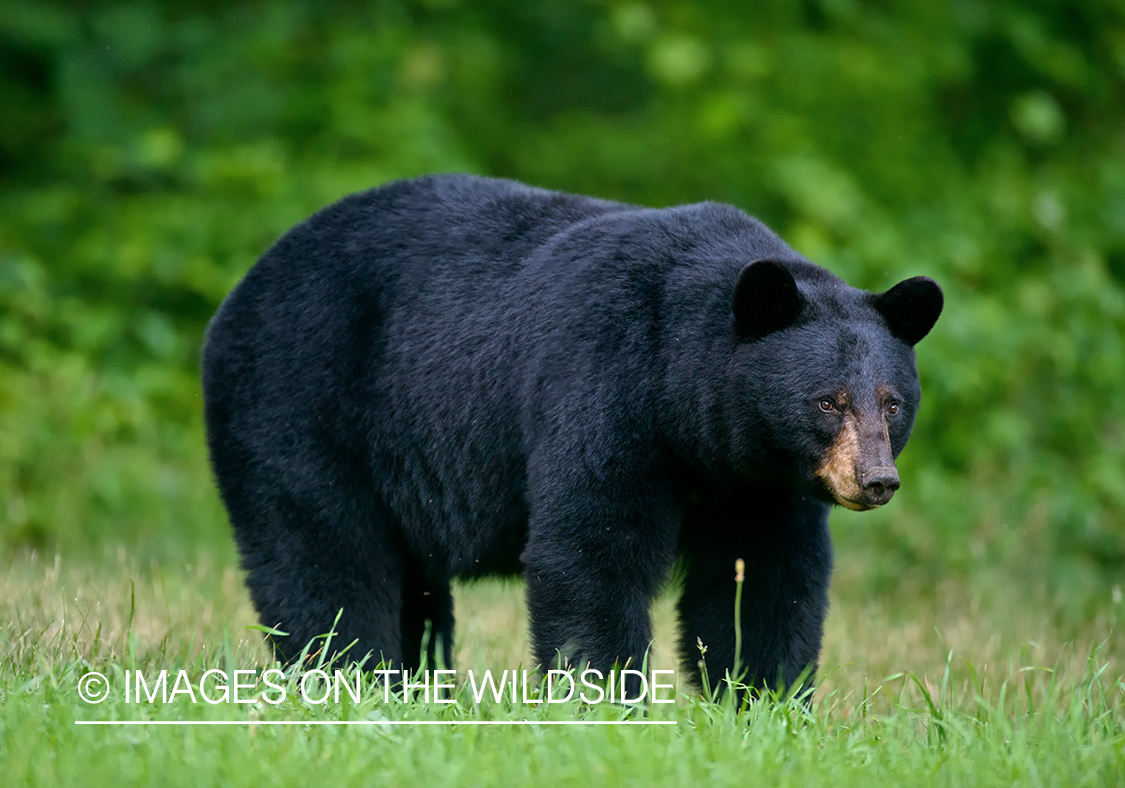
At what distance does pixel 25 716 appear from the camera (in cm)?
335

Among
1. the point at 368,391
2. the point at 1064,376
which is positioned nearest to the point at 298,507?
the point at 368,391

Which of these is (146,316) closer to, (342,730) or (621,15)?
(621,15)

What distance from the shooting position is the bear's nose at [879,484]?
3738 mm

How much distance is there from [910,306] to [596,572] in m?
1.31

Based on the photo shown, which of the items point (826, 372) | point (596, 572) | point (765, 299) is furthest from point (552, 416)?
point (826, 372)

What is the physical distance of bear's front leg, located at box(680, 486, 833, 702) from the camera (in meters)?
4.32

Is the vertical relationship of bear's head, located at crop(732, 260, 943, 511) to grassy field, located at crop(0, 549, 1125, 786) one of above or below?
above

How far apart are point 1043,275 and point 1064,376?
1535mm

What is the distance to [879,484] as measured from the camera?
147 inches

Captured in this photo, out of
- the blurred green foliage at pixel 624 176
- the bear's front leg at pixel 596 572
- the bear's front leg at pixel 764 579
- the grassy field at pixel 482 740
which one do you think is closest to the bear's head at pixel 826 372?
the bear's front leg at pixel 764 579

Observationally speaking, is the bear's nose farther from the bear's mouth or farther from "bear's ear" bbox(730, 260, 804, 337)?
"bear's ear" bbox(730, 260, 804, 337)

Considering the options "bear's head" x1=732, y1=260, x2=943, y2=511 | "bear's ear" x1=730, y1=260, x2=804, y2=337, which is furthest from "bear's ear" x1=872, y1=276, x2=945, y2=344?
"bear's ear" x1=730, y1=260, x2=804, y2=337

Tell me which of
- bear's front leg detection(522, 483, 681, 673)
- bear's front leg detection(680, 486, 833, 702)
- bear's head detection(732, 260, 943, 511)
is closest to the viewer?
bear's head detection(732, 260, 943, 511)

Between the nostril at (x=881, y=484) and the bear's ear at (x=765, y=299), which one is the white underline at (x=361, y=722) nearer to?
the nostril at (x=881, y=484)
